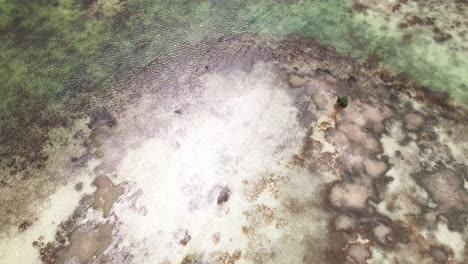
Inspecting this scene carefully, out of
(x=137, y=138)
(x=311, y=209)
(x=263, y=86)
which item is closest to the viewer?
(x=311, y=209)

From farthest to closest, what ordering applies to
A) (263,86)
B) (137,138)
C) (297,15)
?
1. (297,15)
2. (263,86)
3. (137,138)

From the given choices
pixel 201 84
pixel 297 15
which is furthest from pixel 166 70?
pixel 297 15

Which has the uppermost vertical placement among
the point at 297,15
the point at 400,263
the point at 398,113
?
the point at 297,15

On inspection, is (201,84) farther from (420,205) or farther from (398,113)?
(420,205)

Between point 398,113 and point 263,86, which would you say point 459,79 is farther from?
point 263,86

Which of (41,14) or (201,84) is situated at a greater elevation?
(41,14)

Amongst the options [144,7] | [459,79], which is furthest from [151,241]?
[459,79]

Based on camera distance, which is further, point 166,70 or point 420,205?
point 166,70

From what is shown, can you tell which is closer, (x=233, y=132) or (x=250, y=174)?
(x=250, y=174)
